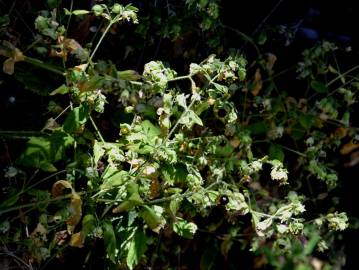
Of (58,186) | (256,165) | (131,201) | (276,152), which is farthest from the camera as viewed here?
(276,152)

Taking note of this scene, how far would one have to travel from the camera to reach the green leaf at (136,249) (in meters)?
1.76

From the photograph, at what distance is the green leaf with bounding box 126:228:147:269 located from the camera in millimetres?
1757

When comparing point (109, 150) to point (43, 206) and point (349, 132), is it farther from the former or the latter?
point (349, 132)

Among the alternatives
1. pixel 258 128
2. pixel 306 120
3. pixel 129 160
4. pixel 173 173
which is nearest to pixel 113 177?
pixel 129 160

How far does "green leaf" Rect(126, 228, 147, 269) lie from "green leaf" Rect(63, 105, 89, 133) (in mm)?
352

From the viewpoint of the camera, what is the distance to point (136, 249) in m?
1.77

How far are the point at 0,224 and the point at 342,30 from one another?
1863 millimetres

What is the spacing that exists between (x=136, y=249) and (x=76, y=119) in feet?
1.34

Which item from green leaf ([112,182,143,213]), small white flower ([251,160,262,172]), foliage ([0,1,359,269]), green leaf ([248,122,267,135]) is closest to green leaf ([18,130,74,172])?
foliage ([0,1,359,269])

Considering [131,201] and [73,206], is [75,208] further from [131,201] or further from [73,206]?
[131,201]

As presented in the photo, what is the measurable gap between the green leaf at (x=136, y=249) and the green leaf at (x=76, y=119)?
35 centimetres

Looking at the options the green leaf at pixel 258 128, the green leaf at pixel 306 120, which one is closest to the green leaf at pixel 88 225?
the green leaf at pixel 258 128

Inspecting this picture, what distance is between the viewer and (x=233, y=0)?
2.65 meters

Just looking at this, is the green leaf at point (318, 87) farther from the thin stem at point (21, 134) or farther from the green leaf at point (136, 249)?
the thin stem at point (21, 134)
